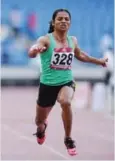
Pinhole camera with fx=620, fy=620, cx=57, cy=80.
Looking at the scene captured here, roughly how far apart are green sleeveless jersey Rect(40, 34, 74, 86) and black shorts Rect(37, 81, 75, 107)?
61 millimetres

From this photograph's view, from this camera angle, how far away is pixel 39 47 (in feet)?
24.1

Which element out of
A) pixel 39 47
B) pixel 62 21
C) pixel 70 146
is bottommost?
pixel 70 146

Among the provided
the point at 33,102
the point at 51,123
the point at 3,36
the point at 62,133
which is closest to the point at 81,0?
the point at 3,36

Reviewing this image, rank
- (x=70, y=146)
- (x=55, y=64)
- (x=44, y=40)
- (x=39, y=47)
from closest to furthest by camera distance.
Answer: (x=39, y=47) → (x=44, y=40) → (x=55, y=64) → (x=70, y=146)

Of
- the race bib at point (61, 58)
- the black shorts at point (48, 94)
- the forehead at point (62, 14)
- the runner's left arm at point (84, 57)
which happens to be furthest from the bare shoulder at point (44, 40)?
the black shorts at point (48, 94)

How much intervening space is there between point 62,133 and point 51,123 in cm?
171

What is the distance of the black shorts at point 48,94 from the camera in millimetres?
8031

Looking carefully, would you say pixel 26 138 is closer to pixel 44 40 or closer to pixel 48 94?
pixel 48 94

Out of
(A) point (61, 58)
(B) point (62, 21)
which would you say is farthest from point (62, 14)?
(A) point (61, 58)

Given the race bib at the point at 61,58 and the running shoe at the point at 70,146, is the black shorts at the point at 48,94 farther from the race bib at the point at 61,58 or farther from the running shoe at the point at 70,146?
the running shoe at the point at 70,146

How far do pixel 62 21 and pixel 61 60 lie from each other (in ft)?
1.60

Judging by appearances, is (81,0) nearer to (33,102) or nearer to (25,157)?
(33,102)

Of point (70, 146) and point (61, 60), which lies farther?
point (70, 146)

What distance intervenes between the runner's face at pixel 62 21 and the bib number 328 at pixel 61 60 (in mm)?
328
